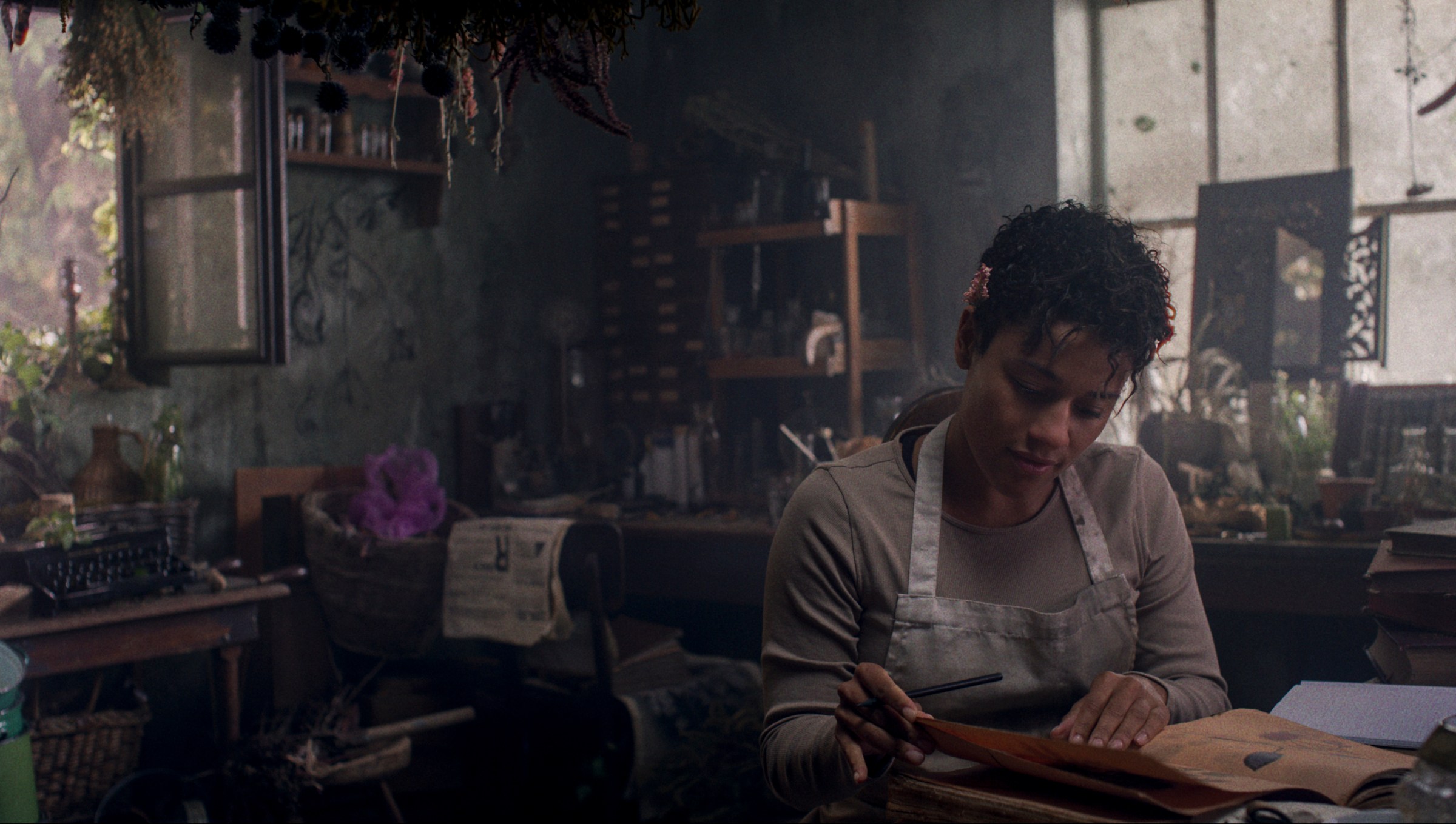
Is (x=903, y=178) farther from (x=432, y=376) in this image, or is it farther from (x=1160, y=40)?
(x=432, y=376)

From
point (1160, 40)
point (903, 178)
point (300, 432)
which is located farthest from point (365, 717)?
point (1160, 40)

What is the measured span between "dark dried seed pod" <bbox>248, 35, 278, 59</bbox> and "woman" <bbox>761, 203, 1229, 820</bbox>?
994mm

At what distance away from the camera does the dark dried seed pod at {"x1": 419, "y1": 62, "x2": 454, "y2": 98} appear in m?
1.45

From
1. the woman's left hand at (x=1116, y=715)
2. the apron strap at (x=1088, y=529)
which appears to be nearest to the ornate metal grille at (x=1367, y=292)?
the apron strap at (x=1088, y=529)

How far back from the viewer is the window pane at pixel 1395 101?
401 cm

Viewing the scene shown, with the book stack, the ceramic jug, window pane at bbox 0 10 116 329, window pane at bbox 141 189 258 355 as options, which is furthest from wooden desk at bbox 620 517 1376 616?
window pane at bbox 0 10 116 329

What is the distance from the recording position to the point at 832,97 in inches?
198

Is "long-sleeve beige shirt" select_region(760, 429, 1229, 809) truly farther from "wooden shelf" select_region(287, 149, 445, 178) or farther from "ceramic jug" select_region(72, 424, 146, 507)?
"wooden shelf" select_region(287, 149, 445, 178)

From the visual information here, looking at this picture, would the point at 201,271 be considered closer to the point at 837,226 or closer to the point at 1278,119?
the point at 837,226

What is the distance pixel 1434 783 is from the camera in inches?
41.4

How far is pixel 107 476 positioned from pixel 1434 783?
389 cm

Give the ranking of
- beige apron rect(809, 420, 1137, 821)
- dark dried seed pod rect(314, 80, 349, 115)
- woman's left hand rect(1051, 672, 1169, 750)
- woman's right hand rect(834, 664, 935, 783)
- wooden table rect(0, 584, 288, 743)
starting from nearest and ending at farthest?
woman's right hand rect(834, 664, 935, 783)
woman's left hand rect(1051, 672, 1169, 750)
dark dried seed pod rect(314, 80, 349, 115)
beige apron rect(809, 420, 1137, 821)
wooden table rect(0, 584, 288, 743)

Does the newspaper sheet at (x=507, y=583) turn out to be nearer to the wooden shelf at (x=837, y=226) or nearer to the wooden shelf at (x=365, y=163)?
the wooden shelf at (x=365, y=163)

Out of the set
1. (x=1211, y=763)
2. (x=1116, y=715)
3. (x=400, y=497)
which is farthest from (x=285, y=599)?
(x=1211, y=763)
